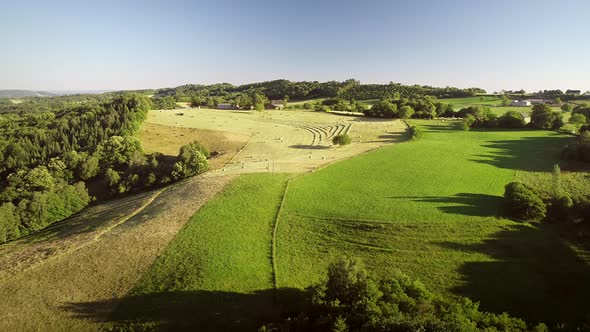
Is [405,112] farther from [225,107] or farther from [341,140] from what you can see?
[225,107]

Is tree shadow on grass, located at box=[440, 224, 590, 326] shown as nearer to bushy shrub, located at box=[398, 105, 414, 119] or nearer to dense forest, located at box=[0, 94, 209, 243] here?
dense forest, located at box=[0, 94, 209, 243]

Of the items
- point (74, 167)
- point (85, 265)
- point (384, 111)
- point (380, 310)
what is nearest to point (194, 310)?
point (380, 310)

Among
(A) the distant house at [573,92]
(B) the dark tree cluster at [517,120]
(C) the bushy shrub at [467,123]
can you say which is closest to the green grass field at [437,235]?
(C) the bushy shrub at [467,123]

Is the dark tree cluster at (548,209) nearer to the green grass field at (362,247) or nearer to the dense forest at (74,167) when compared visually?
the green grass field at (362,247)

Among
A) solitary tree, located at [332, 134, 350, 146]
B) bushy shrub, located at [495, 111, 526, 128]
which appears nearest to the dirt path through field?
solitary tree, located at [332, 134, 350, 146]

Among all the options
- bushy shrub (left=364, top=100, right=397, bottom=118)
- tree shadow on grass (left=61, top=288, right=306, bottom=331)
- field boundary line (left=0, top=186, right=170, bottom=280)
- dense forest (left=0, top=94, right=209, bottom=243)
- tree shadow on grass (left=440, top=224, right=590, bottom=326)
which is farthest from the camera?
bushy shrub (left=364, top=100, right=397, bottom=118)
